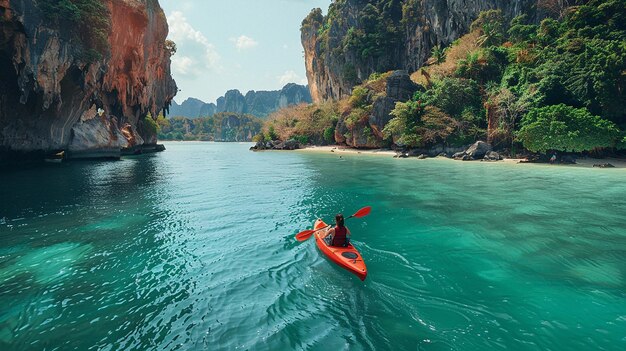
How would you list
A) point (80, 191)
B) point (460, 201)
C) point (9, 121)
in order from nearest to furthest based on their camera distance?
point (460, 201)
point (80, 191)
point (9, 121)

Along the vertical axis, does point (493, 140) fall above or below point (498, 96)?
below

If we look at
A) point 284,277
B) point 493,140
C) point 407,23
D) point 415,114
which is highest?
point 407,23

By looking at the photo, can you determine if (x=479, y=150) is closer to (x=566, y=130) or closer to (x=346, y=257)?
(x=566, y=130)

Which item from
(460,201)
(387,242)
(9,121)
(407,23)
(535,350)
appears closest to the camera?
(535,350)

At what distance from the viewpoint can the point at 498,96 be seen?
34938 millimetres

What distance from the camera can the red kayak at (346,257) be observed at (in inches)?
298

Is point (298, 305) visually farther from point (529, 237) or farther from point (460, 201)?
point (460, 201)

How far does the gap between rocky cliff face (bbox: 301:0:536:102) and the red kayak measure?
54.7 metres

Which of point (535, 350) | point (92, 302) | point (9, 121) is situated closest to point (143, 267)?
point (92, 302)

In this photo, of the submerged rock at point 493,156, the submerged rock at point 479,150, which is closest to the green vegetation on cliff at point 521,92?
the submerged rock at point 479,150

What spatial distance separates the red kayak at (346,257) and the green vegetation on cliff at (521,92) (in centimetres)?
2844

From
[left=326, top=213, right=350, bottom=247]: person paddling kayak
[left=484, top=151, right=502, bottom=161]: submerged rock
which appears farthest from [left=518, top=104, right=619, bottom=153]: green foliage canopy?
[left=326, top=213, right=350, bottom=247]: person paddling kayak

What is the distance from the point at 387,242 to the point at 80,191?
1834 centimetres

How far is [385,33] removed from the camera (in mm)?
68438
